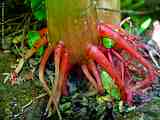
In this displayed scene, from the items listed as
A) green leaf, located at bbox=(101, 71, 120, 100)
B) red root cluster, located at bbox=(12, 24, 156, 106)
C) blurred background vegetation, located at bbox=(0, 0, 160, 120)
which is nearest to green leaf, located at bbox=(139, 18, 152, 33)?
blurred background vegetation, located at bbox=(0, 0, 160, 120)

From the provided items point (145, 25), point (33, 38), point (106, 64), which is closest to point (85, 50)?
point (106, 64)

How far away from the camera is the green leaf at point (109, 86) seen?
1694mm

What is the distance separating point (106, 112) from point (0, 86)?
41cm

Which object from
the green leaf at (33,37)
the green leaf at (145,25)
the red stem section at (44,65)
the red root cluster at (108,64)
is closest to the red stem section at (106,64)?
the red root cluster at (108,64)

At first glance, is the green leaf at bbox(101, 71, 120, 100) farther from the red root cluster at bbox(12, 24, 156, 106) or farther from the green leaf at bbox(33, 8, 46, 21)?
the green leaf at bbox(33, 8, 46, 21)

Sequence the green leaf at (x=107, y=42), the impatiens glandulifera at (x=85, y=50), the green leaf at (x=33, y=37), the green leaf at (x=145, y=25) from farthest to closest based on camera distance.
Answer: the green leaf at (x=145, y=25) < the green leaf at (x=33, y=37) < the green leaf at (x=107, y=42) < the impatiens glandulifera at (x=85, y=50)

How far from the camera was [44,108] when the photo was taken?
167cm

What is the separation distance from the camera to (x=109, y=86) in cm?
171

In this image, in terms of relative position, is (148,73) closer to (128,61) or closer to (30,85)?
(128,61)

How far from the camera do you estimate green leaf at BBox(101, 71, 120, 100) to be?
5.56ft

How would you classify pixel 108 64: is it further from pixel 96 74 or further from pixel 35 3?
pixel 35 3

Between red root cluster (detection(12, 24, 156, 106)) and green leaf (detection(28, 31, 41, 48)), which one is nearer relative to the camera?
red root cluster (detection(12, 24, 156, 106))

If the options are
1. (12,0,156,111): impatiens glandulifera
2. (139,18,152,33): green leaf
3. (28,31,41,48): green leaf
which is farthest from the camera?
(139,18,152,33): green leaf

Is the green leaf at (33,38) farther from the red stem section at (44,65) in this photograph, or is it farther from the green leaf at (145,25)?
the green leaf at (145,25)
